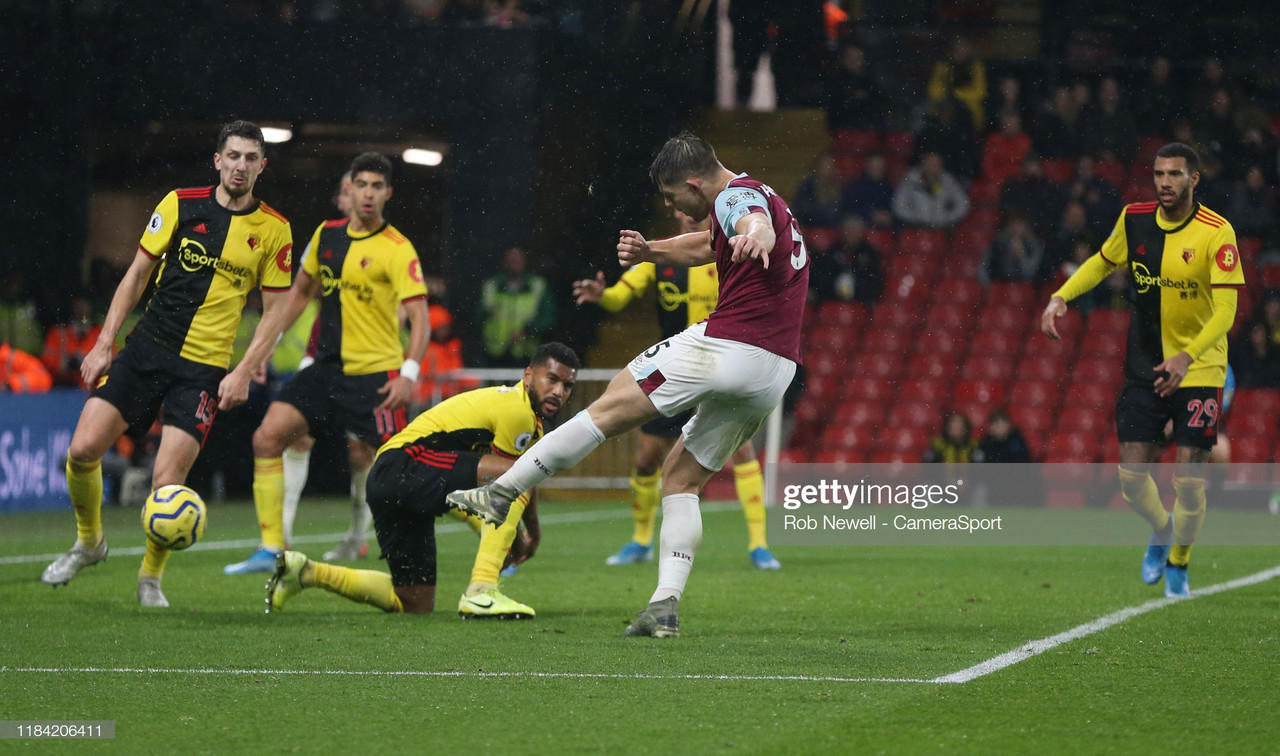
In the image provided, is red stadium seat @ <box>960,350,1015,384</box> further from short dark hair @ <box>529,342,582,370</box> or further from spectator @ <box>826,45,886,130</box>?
short dark hair @ <box>529,342,582,370</box>

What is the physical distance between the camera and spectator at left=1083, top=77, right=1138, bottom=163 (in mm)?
18484

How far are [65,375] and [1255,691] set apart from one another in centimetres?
1275

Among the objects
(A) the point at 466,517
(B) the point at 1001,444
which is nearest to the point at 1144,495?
(A) the point at 466,517

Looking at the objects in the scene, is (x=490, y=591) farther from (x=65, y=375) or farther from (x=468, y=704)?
(x=65, y=375)

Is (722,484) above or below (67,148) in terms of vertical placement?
below

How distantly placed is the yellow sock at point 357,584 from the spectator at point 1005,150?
45.1ft

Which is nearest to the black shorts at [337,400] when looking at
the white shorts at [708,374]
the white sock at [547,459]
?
the white sock at [547,459]

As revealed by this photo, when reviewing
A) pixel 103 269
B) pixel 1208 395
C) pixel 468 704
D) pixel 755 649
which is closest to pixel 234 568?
pixel 755 649

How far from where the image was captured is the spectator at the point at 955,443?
1616 centimetres

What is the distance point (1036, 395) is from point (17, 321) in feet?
35.0

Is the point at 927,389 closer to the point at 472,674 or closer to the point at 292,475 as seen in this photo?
the point at 292,475

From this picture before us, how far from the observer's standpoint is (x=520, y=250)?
17281 mm

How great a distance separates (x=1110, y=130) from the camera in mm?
18562

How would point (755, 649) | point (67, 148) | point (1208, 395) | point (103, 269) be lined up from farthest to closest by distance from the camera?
point (67, 148), point (103, 269), point (1208, 395), point (755, 649)
